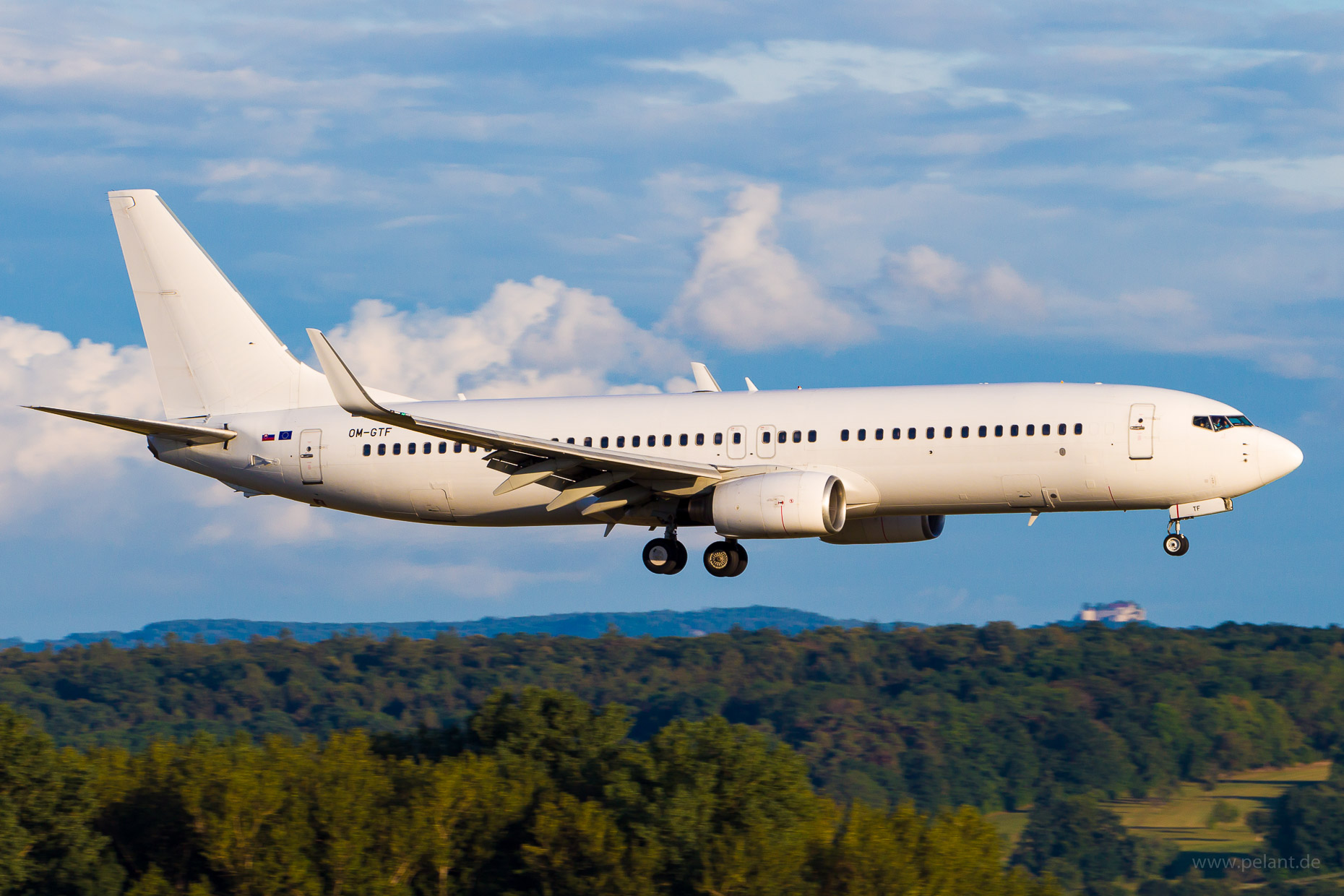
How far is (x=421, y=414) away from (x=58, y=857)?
130ft

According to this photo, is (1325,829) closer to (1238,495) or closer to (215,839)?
(215,839)

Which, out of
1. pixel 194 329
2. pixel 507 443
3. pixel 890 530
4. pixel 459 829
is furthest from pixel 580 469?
pixel 459 829

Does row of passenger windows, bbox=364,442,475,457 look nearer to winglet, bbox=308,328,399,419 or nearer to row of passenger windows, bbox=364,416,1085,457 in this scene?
row of passenger windows, bbox=364,416,1085,457

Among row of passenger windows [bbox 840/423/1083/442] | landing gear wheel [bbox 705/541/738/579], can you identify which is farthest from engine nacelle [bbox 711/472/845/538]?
landing gear wheel [bbox 705/541/738/579]

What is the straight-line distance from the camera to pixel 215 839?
7469 cm

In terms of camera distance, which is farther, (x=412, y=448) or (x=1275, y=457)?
(x=412, y=448)

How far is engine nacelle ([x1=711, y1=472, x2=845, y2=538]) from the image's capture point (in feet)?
136

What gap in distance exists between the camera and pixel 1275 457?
41.2 metres

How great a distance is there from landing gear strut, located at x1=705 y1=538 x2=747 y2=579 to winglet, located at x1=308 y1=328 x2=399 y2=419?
1180cm

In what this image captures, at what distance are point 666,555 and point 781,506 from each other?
6.12m

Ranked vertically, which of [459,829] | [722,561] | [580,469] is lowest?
[459,829]

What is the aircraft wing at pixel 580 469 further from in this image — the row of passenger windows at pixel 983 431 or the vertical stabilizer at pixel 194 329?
the vertical stabilizer at pixel 194 329
